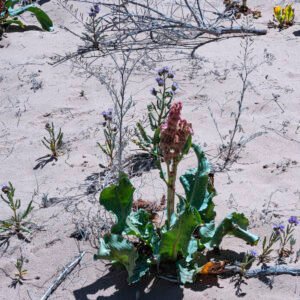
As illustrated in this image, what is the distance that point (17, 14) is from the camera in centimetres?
654

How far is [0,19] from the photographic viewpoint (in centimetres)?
648

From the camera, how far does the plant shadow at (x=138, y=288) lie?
2.89 m

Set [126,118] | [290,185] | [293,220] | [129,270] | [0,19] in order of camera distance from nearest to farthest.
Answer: [129,270] < [293,220] < [290,185] < [126,118] < [0,19]

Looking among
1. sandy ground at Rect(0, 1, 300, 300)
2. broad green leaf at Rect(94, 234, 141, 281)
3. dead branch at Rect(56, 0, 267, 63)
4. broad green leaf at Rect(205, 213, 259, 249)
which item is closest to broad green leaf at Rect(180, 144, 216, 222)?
broad green leaf at Rect(205, 213, 259, 249)

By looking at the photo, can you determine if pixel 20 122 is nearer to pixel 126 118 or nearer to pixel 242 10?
pixel 126 118

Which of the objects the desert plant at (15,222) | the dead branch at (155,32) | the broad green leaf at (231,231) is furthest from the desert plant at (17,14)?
the broad green leaf at (231,231)

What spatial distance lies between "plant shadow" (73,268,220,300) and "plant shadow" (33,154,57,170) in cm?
133

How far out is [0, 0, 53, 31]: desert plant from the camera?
637 cm

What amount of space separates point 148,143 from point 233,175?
62 centimetres

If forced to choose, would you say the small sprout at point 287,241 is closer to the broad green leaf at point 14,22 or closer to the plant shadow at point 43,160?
the plant shadow at point 43,160

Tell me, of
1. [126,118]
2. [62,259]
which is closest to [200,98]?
[126,118]

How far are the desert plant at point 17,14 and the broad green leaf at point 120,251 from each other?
417 cm

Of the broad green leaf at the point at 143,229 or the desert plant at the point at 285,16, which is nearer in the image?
the broad green leaf at the point at 143,229

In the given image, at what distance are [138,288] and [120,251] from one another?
0.28m
